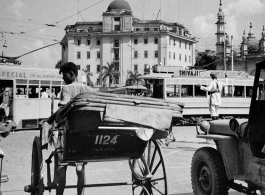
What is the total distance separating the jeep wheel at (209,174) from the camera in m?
5.36

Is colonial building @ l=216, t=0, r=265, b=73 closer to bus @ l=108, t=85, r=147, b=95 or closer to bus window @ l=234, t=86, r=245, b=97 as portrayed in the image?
bus @ l=108, t=85, r=147, b=95

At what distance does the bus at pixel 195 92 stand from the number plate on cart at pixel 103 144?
65.8 feet

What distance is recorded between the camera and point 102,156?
15.6 ft

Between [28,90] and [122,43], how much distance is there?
82.6m

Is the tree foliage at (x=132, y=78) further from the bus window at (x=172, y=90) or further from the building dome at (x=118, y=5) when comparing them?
the bus window at (x=172, y=90)

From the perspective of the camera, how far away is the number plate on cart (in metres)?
4.54

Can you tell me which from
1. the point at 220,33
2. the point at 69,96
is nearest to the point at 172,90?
the point at 69,96

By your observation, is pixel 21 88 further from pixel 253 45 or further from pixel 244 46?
pixel 244 46

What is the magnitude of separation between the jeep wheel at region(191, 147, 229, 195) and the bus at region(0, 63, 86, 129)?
1330 cm

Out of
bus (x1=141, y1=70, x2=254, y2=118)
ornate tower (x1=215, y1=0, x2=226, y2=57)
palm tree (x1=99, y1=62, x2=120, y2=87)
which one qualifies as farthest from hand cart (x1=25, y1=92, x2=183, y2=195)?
ornate tower (x1=215, y1=0, x2=226, y2=57)

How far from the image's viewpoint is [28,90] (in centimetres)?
1991

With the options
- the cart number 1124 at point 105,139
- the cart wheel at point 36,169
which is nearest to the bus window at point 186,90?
the cart wheel at point 36,169

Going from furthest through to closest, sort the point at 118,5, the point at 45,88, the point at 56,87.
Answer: the point at 118,5 < the point at 56,87 < the point at 45,88

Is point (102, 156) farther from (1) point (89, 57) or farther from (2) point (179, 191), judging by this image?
(1) point (89, 57)
